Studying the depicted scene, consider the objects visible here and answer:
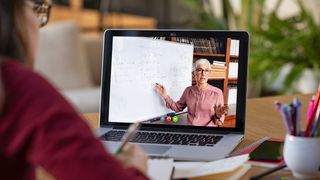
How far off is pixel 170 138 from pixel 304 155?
1.20ft

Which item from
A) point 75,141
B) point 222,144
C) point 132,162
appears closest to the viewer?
point 75,141

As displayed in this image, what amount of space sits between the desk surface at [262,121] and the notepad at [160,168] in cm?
15

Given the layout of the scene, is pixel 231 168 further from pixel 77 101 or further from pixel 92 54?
pixel 92 54

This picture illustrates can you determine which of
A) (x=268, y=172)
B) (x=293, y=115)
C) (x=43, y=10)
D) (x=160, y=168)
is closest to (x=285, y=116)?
(x=293, y=115)

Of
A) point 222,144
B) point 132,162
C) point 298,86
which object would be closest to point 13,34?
point 132,162

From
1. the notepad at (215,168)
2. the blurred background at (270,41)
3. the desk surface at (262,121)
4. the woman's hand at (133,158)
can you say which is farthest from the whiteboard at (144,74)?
the blurred background at (270,41)

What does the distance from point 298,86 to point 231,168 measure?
2.96m

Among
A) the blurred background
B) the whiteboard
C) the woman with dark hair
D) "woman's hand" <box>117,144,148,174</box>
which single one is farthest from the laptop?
the blurred background

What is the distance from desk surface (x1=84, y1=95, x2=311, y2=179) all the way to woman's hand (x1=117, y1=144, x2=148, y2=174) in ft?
0.84

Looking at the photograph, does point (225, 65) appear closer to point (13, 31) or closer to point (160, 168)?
point (160, 168)

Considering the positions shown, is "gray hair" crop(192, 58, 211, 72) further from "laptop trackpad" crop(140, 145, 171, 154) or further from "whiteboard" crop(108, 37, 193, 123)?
"laptop trackpad" crop(140, 145, 171, 154)

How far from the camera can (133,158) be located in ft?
3.29

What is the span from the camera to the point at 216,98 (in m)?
1.42

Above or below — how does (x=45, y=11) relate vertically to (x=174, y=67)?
above
